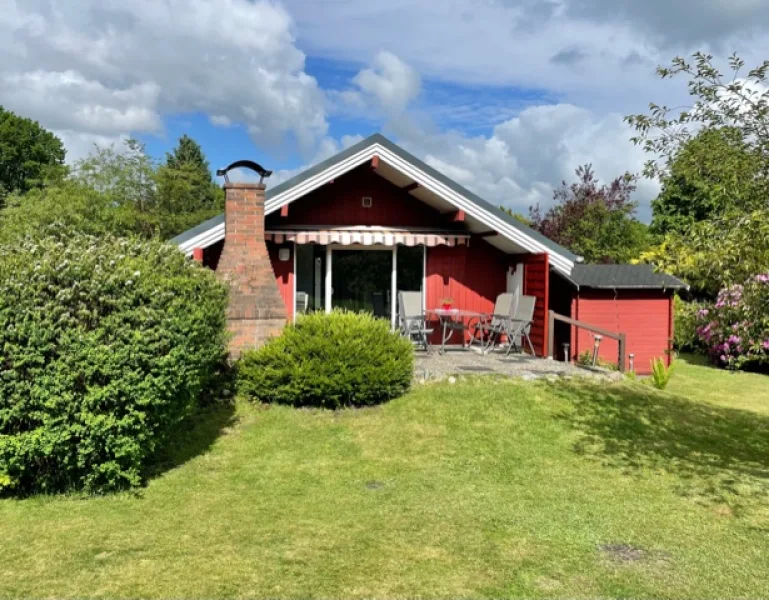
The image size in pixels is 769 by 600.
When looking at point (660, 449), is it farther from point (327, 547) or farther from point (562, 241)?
point (562, 241)

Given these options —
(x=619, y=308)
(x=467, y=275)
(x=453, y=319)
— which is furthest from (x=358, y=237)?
(x=619, y=308)

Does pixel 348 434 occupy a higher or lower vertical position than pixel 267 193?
lower

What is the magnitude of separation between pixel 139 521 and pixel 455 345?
11719 millimetres

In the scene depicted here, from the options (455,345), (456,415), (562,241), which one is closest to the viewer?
(456,415)

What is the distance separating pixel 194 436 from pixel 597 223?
2037cm

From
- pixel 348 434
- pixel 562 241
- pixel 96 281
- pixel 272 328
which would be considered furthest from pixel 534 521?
pixel 562 241

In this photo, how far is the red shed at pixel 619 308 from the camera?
15914 millimetres

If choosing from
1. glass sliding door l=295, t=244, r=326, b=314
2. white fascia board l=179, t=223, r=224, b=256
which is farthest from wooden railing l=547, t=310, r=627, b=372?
white fascia board l=179, t=223, r=224, b=256

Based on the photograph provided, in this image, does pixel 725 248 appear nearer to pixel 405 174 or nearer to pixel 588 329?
pixel 588 329

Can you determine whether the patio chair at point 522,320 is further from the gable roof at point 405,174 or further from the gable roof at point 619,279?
the gable roof at point 619,279

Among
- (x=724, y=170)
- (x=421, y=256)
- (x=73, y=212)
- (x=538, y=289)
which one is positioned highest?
(x=73, y=212)

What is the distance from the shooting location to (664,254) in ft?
25.4

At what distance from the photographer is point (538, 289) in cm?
1545

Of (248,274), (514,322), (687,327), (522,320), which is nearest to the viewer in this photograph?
(248,274)
